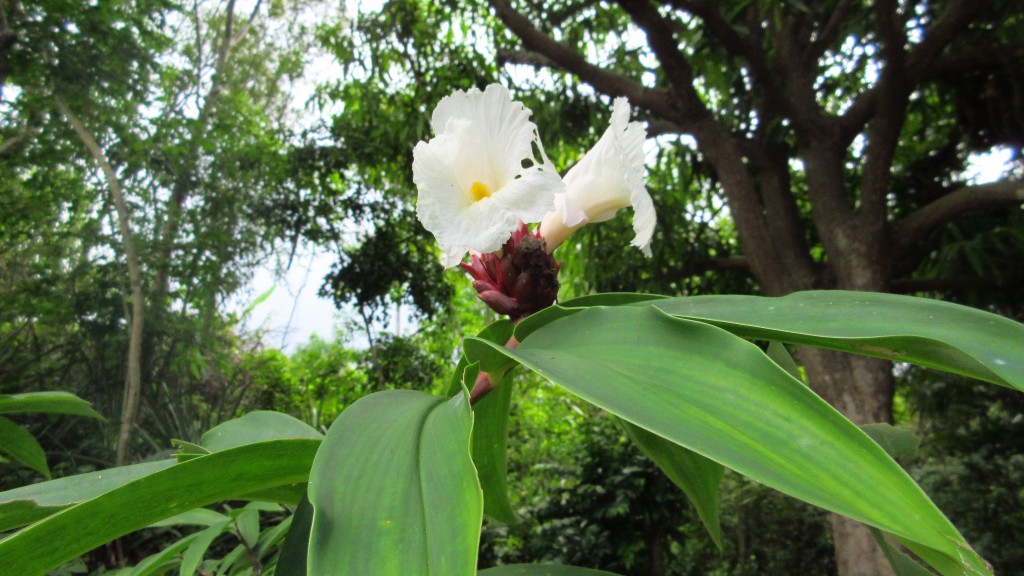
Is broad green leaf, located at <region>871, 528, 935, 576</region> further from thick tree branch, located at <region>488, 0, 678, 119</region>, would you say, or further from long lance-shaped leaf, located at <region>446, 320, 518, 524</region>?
thick tree branch, located at <region>488, 0, 678, 119</region>

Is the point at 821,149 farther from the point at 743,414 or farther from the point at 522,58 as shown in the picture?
the point at 743,414

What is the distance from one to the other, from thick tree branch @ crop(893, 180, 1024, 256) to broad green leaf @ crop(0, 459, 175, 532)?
2.31m

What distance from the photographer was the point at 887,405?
2.10m

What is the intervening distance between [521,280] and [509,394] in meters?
0.08

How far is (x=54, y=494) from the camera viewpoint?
1.12ft

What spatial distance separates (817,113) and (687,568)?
2.39 m

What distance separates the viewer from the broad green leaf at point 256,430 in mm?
458

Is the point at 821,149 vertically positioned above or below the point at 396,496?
above

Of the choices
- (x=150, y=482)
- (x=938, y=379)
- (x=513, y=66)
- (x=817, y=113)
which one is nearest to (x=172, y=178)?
(x=513, y=66)

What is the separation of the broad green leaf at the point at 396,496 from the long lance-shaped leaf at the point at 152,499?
4 cm

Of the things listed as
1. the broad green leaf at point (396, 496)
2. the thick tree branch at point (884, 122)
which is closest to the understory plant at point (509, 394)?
the broad green leaf at point (396, 496)

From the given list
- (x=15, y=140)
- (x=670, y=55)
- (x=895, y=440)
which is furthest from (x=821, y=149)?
(x=15, y=140)

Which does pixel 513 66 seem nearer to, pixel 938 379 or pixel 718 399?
pixel 938 379

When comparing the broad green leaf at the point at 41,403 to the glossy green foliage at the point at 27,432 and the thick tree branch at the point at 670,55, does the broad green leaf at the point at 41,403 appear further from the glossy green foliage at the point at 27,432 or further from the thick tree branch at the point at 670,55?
the thick tree branch at the point at 670,55
